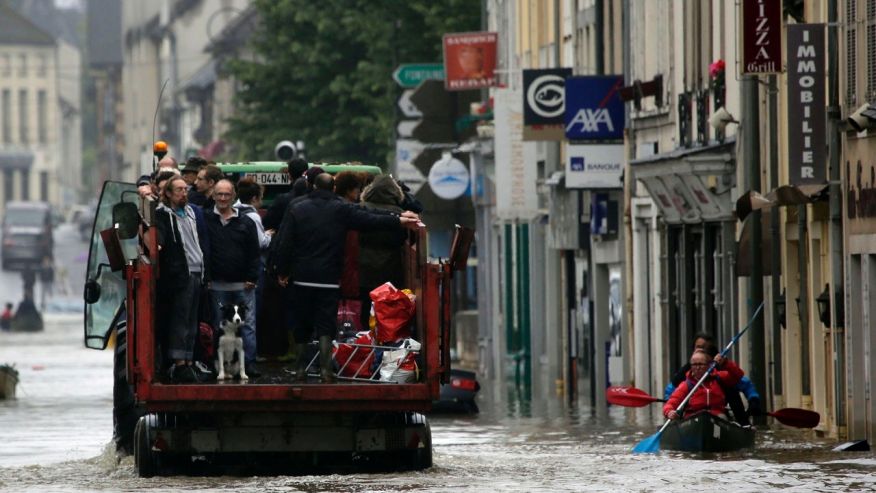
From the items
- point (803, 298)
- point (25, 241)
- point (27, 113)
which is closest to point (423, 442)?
point (803, 298)

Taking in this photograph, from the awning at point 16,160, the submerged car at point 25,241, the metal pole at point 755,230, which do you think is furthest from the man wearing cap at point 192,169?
the awning at point 16,160

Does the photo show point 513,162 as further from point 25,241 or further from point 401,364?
point 25,241

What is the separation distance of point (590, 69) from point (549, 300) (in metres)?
5.81

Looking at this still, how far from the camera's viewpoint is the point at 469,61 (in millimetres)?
48625

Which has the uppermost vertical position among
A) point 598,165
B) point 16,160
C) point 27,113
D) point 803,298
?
point 27,113

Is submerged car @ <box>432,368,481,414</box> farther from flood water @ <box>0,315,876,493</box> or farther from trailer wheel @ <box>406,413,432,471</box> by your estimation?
trailer wheel @ <box>406,413,432,471</box>

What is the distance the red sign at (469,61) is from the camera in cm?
4825

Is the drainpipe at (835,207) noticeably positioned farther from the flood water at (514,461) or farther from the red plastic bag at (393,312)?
the red plastic bag at (393,312)

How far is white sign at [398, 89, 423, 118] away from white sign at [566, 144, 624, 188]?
10933 millimetres

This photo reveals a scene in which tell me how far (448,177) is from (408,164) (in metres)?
0.73

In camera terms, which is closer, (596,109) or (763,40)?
(763,40)

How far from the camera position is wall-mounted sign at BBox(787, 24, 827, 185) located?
82.9ft

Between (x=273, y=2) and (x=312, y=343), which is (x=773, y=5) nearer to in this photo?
(x=312, y=343)

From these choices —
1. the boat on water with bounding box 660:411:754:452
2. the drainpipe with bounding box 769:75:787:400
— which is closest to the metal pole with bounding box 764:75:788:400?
the drainpipe with bounding box 769:75:787:400
